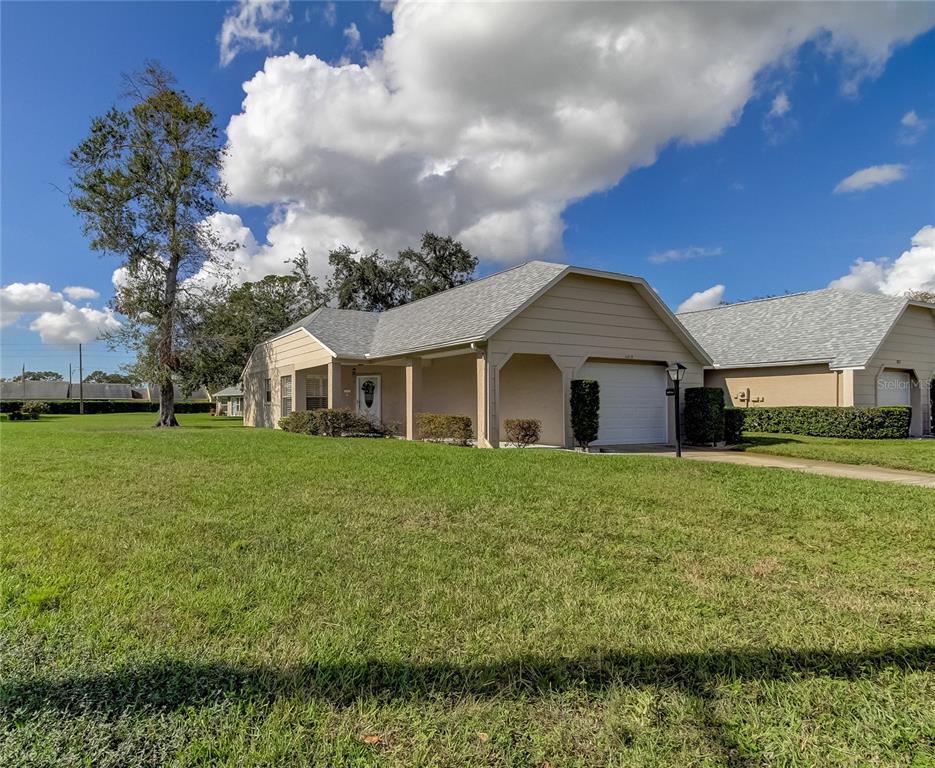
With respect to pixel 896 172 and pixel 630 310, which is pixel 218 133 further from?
pixel 896 172

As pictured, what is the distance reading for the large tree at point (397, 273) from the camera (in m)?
39.0

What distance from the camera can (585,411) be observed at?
12.8m

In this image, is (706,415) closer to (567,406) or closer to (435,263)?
(567,406)

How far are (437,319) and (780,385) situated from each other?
1290cm

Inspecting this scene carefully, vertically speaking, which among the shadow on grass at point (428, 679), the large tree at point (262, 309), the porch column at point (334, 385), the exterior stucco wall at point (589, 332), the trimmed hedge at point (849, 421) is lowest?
the shadow on grass at point (428, 679)

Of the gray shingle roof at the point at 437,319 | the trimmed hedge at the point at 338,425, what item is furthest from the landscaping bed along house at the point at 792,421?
the trimmed hedge at the point at 338,425

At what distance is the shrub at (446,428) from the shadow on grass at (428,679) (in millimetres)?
10853

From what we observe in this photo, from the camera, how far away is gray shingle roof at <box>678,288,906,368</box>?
685 inches

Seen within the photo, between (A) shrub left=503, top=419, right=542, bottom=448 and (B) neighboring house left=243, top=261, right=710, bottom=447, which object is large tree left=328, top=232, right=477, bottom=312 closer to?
(B) neighboring house left=243, top=261, right=710, bottom=447

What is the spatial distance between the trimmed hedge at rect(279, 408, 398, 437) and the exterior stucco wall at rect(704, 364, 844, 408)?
13536mm

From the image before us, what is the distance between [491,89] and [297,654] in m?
12.2

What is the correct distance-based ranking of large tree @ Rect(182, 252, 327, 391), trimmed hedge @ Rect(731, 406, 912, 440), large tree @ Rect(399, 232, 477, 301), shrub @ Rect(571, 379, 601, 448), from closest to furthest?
shrub @ Rect(571, 379, 601, 448)
trimmed hedge @ Rect(731, 406, 912, 440)
large tree @ Rect(182, 252, 327, 391)
large tree @ Rect(399, 232, 477, 301)

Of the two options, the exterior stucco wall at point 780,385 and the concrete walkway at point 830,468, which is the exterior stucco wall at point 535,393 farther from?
the exterior stucco wall at point 780,385

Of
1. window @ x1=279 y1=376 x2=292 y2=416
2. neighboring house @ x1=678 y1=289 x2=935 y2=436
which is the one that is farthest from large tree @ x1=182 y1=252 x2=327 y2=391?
neighboring house @ x1=678 y1=289 x2=935 y2=436
